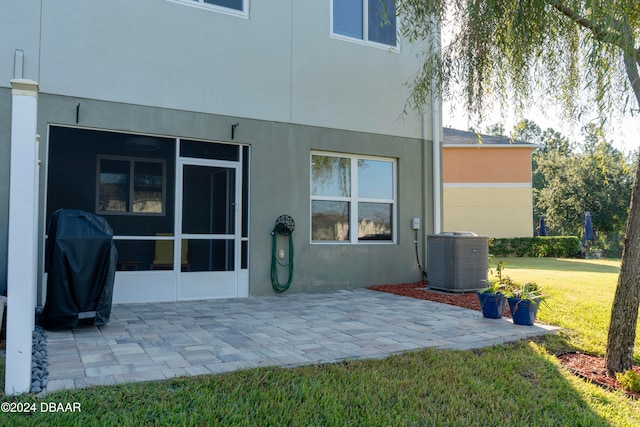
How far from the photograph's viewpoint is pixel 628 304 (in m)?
3.80

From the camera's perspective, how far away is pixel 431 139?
898 centimetres

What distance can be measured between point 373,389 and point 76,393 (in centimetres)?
187

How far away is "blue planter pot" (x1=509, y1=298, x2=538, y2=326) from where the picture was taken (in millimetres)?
5227

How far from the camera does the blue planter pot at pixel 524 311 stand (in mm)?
5227

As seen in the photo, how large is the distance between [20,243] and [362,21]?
7.06 meters

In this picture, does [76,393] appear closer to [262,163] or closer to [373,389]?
[373,389]

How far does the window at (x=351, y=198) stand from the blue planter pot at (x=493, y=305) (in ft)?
9.80

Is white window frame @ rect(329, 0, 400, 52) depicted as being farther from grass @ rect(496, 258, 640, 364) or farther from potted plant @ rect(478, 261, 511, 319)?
grass @ rect(496, 258, 640, 364)

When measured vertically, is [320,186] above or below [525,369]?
above

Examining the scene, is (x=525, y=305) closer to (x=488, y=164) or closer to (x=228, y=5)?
(x=228, y=5)

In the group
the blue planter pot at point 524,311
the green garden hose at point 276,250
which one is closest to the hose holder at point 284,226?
the green garden hose at point 276,250

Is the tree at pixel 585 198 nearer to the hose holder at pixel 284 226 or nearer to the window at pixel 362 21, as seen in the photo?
the window at pixel 362 21

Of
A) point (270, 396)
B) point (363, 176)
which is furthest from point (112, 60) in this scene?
point (270, 396)

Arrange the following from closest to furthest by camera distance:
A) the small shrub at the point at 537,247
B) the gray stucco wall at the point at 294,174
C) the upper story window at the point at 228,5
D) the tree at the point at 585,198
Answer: the gray stucco wall at the point at 294,174, the upper story window at the point at 228,5, the small shrub at the point at 537,247, the tree at the point at 585,198
